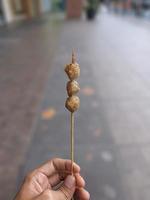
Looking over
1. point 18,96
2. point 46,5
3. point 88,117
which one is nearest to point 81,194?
point 88,117

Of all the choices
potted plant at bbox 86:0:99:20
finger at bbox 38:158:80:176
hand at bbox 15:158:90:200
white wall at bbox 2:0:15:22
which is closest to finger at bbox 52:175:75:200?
hand at bbox 15:158:90:200

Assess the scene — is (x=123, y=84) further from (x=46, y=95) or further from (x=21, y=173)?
(x=21, y=173)

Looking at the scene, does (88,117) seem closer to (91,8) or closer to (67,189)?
(67,189)

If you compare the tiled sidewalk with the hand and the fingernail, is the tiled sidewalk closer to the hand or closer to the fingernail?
the hand

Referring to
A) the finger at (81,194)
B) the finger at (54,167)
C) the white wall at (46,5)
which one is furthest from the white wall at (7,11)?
the finger at (81,194)

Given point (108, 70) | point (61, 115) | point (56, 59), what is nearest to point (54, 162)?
point (61, 115)
